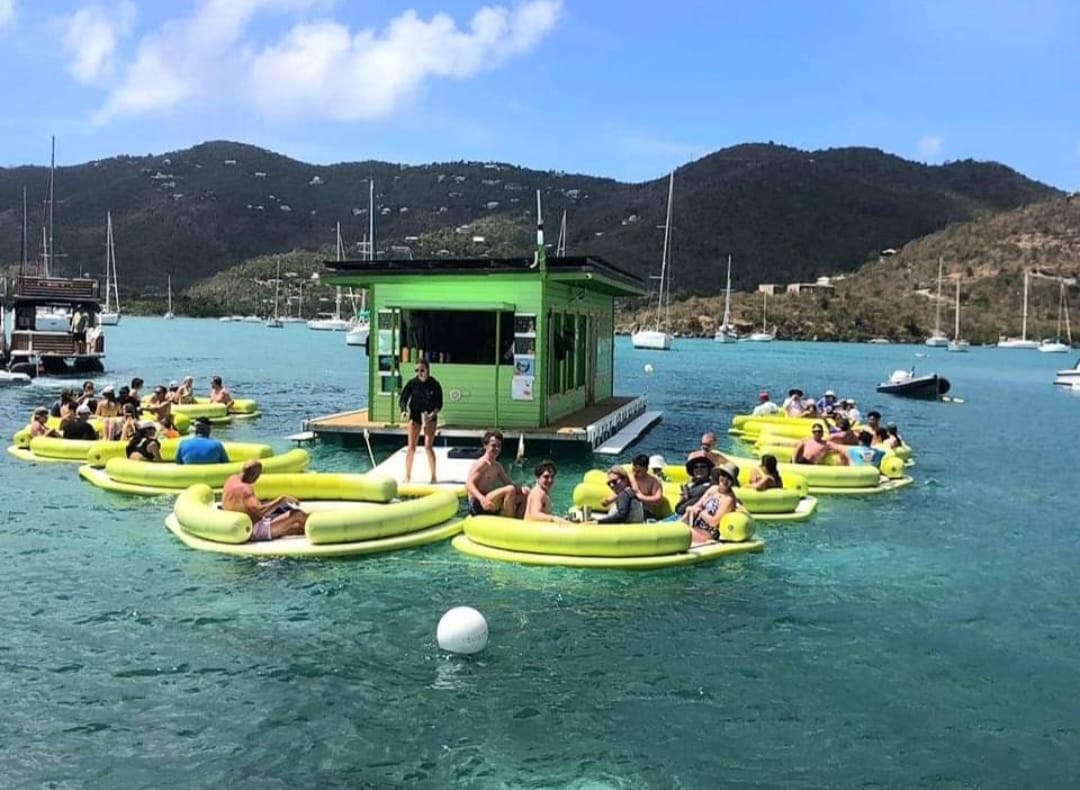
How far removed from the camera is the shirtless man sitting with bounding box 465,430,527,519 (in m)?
12.8

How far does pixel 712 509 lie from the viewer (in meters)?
12.9

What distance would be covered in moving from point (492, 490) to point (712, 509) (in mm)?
2691

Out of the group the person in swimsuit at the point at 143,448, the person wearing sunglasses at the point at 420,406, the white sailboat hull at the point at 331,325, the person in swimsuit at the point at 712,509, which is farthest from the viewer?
the white sailboat hull at the point at 331,325

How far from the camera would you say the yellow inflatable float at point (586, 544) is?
11531 millimetres

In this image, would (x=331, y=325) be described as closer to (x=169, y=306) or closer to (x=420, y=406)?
(x=169, y=306)

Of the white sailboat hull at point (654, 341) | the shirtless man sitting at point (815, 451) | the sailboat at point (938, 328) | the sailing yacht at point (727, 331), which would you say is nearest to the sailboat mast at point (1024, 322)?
the sailboat at point (938, 328)

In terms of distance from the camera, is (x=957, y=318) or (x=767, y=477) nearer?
(x=767, y=477)

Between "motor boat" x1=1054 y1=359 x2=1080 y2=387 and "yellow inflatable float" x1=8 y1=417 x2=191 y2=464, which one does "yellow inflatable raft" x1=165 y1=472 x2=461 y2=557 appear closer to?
"yellow inflatable float" x1=8 y1=417 x2=191 y2=464

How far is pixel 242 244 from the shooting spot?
170375mm

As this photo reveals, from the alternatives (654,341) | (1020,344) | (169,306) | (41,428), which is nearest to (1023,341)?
(1020,344)

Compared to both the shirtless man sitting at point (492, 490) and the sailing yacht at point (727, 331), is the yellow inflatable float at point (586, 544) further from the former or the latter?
the sailing yacht at point (727, 331)

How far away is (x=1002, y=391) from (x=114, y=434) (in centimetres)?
4285

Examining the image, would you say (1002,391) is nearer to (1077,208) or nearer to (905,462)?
(905,462)

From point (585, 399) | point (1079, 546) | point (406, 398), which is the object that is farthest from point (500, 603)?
point (585, 399)
